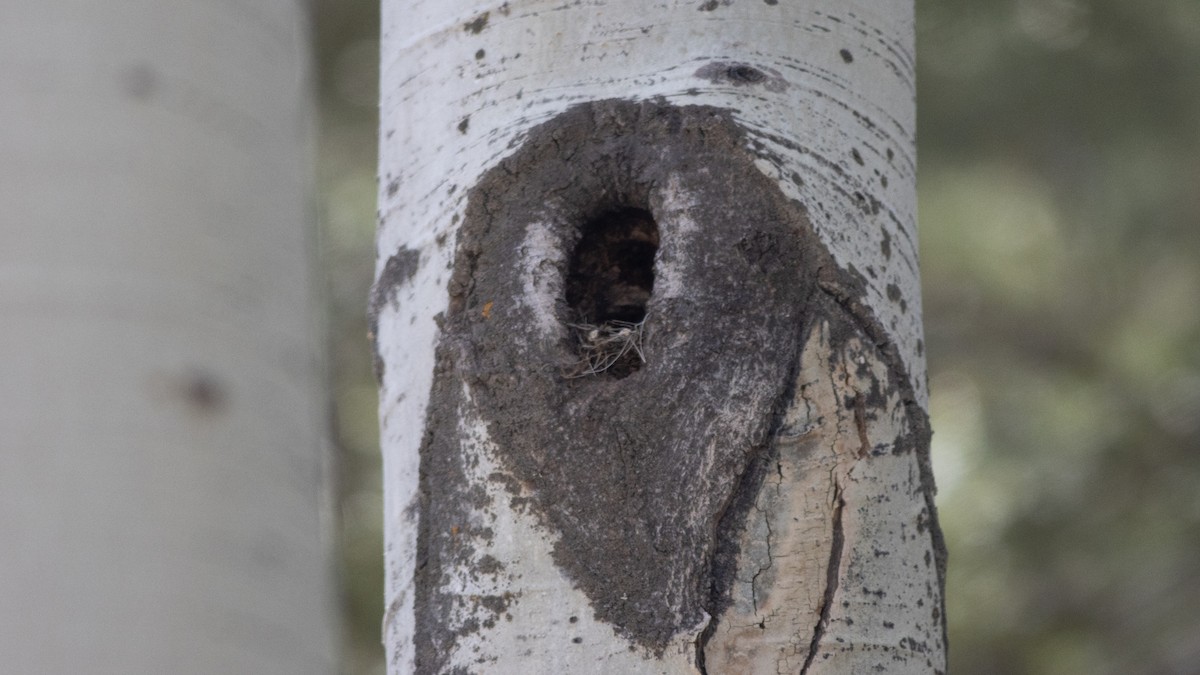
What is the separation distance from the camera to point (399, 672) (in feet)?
2.48

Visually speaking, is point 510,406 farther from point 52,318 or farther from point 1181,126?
point 1181,126

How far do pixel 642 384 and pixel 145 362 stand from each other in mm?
895

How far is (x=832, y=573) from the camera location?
0.69 m

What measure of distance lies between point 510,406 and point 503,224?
110 millimetres

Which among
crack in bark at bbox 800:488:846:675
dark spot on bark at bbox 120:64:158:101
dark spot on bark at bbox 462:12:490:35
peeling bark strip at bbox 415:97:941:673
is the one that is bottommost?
crack in bark at bbox 800:488:846:675

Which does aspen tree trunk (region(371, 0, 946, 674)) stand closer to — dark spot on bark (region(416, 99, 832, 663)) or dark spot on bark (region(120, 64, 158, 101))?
dark spot on bark (region(416, 99, 832, 663))

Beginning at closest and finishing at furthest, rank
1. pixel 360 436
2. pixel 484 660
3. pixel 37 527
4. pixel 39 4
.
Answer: pixel 484 660 < pixel 37 527 < pixel 39 4 < pixel 360 436

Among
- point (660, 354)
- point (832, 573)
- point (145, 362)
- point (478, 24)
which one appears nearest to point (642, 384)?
point (660, 354)

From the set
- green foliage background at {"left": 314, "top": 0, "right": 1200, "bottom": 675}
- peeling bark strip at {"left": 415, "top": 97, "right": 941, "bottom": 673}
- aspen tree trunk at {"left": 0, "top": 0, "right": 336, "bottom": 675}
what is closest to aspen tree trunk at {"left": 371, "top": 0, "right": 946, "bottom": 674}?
peeling bark strip at {"left": 415, "top": 97, "right": 941, "bottom": 673}

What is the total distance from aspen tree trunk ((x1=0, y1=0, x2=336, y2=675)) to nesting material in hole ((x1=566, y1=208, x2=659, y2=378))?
767 millimetres

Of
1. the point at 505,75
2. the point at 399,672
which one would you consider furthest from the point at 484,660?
the point at 505,75

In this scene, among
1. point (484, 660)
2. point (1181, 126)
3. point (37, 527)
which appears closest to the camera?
point (484, 660)

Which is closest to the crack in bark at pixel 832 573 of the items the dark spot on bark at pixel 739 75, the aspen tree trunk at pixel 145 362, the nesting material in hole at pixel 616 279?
the nesting material in hole at pixel 616 279

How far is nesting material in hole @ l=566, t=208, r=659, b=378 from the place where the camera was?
2.48 ft
